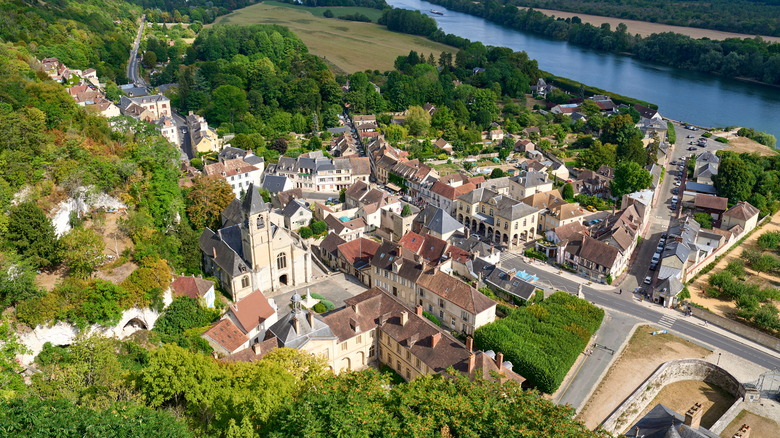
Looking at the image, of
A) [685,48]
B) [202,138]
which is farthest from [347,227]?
[685,48]

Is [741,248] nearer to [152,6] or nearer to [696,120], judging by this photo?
[696,120]

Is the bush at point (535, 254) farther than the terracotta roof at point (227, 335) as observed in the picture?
Yes

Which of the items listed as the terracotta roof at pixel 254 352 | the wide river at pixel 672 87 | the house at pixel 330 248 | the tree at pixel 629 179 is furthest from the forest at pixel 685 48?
the terracotta roof at pixel 254 352

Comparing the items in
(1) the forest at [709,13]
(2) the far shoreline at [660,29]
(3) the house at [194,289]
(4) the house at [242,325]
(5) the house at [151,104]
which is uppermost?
(1) the forest at [709,13]

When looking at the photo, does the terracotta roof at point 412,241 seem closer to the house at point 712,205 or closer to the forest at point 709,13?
the house at point 712,205

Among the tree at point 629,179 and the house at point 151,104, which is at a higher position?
the house at point 151,104

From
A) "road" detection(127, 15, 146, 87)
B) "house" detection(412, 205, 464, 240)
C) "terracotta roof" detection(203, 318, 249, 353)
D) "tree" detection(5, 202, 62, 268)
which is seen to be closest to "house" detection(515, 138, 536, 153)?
"house" detection(412, 205, 464, 240)
